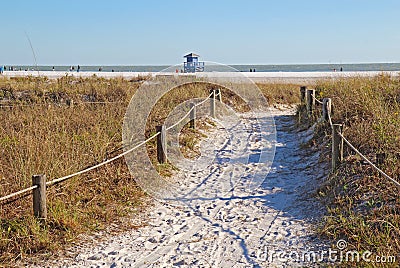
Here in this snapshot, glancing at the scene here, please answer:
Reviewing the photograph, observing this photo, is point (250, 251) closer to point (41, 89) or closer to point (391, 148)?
point (391, 148)

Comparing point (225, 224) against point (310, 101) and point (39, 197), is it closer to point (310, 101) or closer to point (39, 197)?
point (39, 197)

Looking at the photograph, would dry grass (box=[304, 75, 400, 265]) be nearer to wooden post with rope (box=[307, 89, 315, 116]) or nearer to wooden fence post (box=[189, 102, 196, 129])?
wooden post with rope (box=[307, 89, 315, 116])

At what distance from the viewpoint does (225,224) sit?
5.85 m

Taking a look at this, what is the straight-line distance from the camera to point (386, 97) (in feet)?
32.9

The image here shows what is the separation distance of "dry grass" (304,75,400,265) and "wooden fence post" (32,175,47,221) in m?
3.24

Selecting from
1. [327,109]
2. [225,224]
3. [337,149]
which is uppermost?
[327,109]

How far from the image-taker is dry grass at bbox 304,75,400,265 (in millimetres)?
4785

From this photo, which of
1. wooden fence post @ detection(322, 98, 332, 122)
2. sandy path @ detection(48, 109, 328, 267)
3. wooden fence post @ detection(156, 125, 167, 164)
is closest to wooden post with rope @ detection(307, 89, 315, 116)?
wooden fence post @ detection(322, 98, 332, 122)

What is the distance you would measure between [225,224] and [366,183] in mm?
2019

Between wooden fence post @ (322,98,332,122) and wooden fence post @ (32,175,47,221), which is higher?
wooden fence post @ (322,98,332,122)


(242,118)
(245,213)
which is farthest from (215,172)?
(242,118)

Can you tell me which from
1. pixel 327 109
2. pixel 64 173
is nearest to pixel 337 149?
pixel 327 109

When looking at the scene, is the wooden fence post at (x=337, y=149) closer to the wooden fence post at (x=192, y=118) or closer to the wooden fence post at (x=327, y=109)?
the wooden fence post at (x=327, y=109)

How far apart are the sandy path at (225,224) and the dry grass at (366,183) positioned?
0.37 metres
